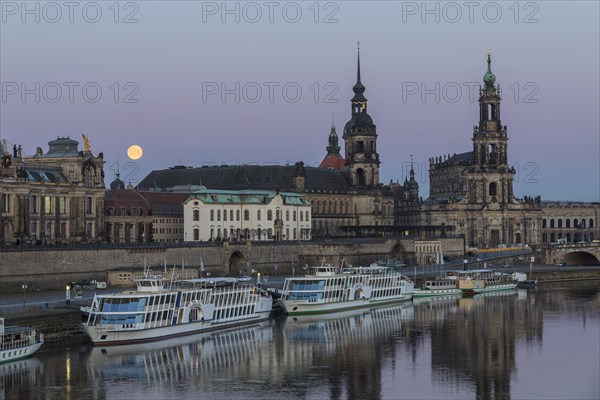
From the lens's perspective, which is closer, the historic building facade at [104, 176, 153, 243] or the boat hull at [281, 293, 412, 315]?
the boat hull at [281, 293, 412, 315]

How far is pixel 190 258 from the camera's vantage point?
12075cm

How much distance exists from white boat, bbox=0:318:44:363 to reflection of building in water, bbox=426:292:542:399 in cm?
2448

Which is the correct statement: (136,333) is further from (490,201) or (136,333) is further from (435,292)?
(490,201)

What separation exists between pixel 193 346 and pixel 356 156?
103m

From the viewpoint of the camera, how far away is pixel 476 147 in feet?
624

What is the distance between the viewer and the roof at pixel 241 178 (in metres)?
168

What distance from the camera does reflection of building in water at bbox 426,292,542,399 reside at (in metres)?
68.1

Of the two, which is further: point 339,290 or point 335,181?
point 335,181

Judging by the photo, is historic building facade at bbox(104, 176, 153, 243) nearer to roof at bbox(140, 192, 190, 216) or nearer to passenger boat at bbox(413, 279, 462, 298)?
roof at bbox(140, 192, 190, 216)

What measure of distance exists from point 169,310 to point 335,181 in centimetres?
9712

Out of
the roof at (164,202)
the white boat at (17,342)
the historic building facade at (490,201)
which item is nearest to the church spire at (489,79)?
the historic building facade at (490,201)

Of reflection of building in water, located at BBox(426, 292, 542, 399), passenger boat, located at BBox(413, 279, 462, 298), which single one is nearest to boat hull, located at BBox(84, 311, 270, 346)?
reflection of building in water, located at BBox(426, 292, 542, 399)

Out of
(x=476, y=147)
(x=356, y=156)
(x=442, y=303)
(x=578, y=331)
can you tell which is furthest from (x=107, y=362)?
(x=476, y=147)

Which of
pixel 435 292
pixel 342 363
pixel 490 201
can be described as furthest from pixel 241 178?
pixel 342 363
